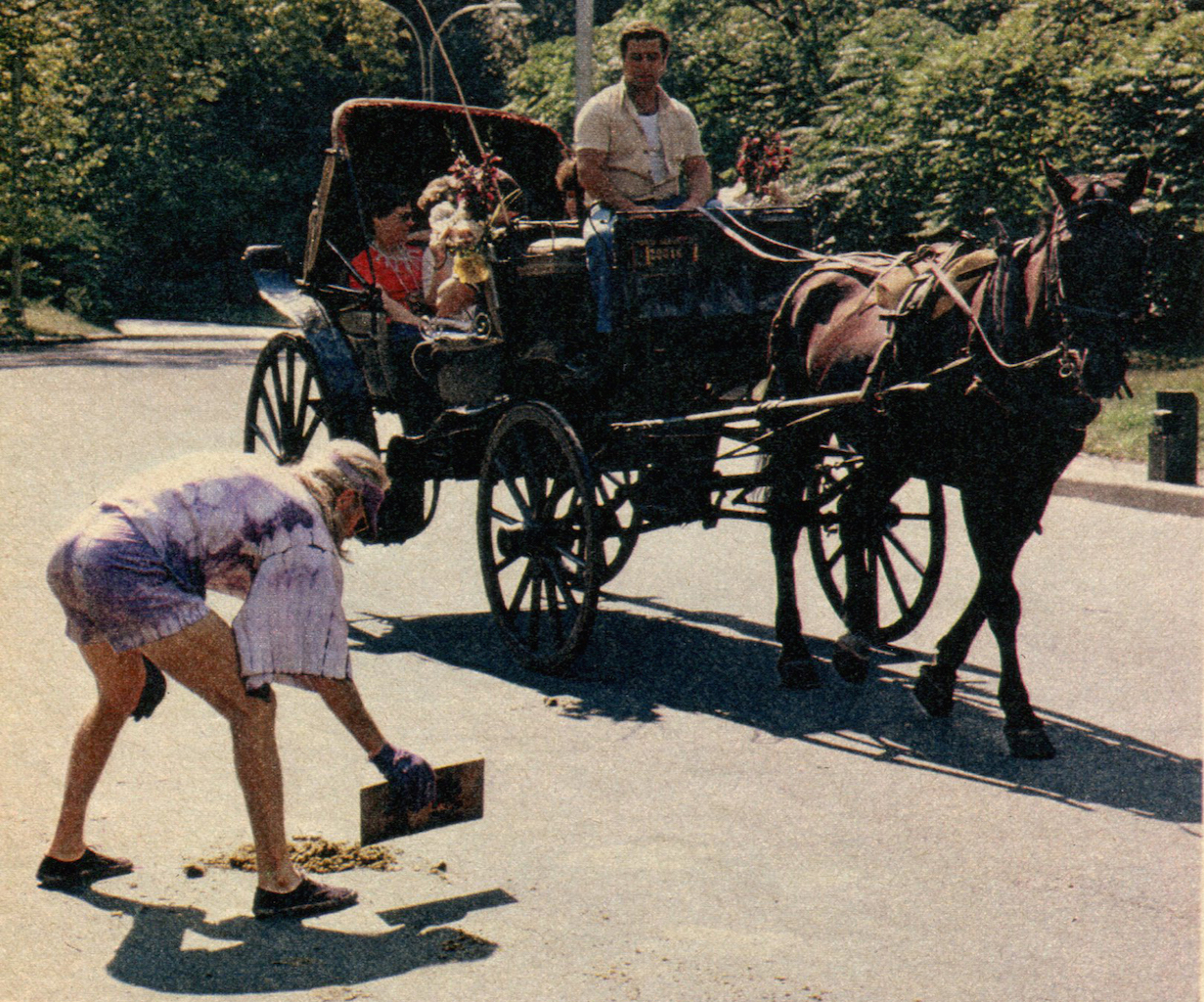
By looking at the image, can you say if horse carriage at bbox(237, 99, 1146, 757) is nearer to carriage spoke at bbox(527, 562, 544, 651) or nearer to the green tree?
carriage spoke at bbox(527, 562, 544, 651)

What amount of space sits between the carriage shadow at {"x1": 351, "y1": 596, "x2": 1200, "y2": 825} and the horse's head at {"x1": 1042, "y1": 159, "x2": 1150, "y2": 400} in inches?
56.2

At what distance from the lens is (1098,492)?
12.6m

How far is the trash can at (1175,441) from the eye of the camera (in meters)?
12.4

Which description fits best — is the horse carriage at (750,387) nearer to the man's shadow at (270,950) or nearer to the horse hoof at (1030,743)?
the horse hoof at (1030,743)

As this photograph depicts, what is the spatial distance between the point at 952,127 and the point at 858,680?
13.4m

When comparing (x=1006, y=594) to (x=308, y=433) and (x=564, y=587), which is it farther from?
(x=308, y=433)

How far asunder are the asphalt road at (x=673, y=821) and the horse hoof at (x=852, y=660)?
0.16 metres

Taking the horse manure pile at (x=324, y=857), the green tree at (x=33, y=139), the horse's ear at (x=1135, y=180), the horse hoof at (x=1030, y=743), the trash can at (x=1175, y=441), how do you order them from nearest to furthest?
the horse manure pile at (x=324, y=857)
the horse's ear at (x=1135, y=180)
the horse hoof at (x=1030, y=743)
the trash can at (x=1175, y=441)
the green tree at (x=33, y=139)

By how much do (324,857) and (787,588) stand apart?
289cm

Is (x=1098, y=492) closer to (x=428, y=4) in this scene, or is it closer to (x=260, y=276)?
(x=260, y=276)

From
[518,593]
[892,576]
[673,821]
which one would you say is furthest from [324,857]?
[892,576]

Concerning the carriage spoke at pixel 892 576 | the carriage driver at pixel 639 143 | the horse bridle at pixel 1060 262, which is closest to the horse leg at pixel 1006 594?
the horse bridle at pixel 1060 262

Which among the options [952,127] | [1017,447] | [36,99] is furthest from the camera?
[36,99]

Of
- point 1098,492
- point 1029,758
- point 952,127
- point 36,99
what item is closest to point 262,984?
point 1029,758
